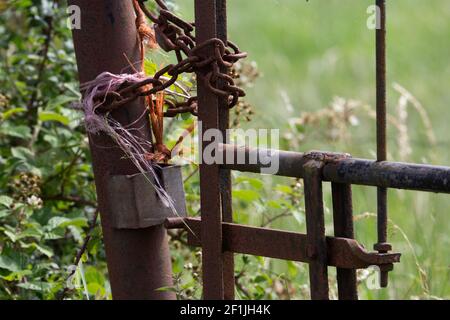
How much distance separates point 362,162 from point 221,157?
23 cm

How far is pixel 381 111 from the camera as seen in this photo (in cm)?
126

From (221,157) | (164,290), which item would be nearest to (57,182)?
(164,290)

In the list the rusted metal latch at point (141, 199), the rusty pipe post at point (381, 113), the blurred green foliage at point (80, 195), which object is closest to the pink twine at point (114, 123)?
the rusted metal latch at point (141, 199)

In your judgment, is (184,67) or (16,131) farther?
(16,131)

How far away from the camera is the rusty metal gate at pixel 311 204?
4.09 ft

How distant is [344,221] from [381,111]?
6.4 inches

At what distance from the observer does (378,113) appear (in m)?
1.26

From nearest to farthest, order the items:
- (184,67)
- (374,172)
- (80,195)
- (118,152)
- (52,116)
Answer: (374,172)
(184,67)
(118,152)
(52,116)
(80,195)

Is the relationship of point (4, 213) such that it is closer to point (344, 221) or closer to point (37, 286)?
point (37, 286)

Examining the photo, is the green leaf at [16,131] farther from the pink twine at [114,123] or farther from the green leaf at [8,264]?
the pink twine at [114,123]

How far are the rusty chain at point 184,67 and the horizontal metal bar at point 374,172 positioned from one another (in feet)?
0.42
